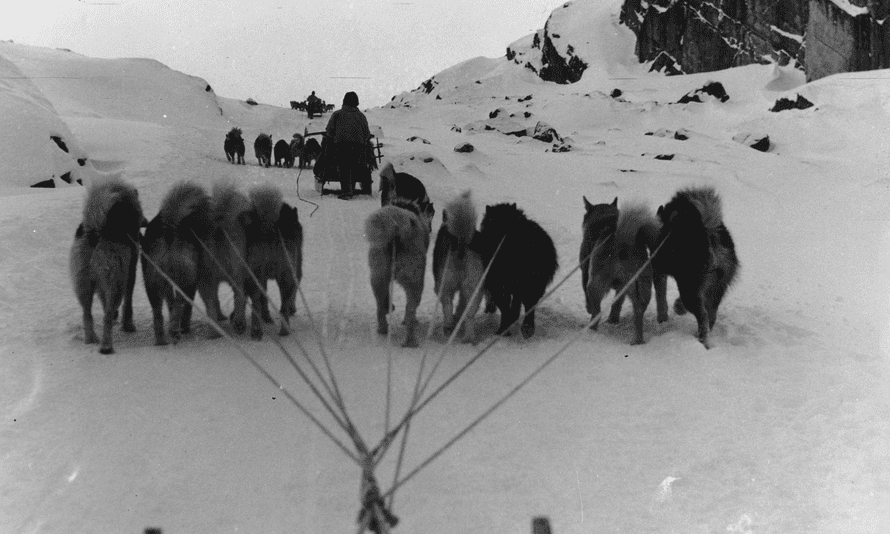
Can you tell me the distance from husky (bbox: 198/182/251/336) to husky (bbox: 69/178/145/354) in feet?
1.62

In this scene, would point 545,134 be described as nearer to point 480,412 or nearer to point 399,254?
point 399,254

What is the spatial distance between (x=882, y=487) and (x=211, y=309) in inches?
165

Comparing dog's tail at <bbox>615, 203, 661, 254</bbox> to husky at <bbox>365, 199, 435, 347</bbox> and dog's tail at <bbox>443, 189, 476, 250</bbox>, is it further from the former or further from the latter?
husky at <bbox>365, 199, 435, 347</bbox>

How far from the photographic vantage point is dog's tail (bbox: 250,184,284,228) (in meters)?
4.97

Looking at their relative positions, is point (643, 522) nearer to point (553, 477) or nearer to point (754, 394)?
point (553, 477)

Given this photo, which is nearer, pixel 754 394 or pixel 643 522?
pixel 643 522

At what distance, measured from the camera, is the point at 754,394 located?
13.4 ft

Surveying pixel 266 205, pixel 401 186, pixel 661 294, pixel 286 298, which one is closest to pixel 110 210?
pixel 266 205

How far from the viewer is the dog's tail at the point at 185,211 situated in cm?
474

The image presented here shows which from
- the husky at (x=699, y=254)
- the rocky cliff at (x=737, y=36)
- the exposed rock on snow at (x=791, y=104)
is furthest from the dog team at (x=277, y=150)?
the rocky cliff at (x=737, y=36)

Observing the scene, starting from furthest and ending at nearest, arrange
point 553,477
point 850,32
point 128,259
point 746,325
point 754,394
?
point 850,32 < point 746,325 < point 128,259 < point 754,394 < point 553,477

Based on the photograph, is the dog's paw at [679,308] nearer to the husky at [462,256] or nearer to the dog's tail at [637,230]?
the dog's tail at [637,230]

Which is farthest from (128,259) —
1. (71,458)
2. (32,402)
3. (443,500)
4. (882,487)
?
(882,487)

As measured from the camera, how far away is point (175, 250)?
4.66 m
